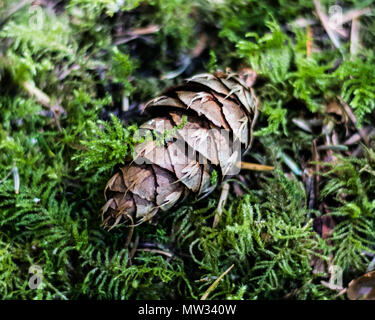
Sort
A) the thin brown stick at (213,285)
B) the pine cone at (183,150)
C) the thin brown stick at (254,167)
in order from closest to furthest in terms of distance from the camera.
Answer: the pine cone at (183,150)
the thin brown stick at (213,285)
the thin brown stick at (254,167)

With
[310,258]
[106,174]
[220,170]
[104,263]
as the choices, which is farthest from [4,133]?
[310,258]

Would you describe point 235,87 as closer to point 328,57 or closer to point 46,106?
point 328,57

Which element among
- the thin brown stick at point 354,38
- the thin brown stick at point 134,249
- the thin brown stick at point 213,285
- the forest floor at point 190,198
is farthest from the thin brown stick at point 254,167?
the thin brown stick at point 354,38

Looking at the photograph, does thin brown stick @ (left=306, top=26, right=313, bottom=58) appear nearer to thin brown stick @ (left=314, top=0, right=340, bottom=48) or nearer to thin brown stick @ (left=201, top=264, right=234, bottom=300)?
thin brown stick @ (left=314, top=0, right=340, bottom=48)

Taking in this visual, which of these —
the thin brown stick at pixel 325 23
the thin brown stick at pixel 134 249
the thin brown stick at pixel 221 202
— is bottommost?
the thin brown stick at pixel 134 249

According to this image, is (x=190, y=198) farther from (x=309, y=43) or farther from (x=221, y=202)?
(x=309, y=43)

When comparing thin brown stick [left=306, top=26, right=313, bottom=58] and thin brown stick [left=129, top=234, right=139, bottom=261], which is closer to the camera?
thin brown stick [left=129, top=234, right=139, bottom=261]

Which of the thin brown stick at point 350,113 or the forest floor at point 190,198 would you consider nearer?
the forest floor at point 190,198

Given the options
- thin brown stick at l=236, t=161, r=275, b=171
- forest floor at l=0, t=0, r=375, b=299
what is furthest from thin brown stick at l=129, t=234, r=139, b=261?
thin brown stick at l=236, t=161, r=275, b=171

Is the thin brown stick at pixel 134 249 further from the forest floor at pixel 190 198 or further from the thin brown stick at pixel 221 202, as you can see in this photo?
the thin brown stick at pixel 221 202
